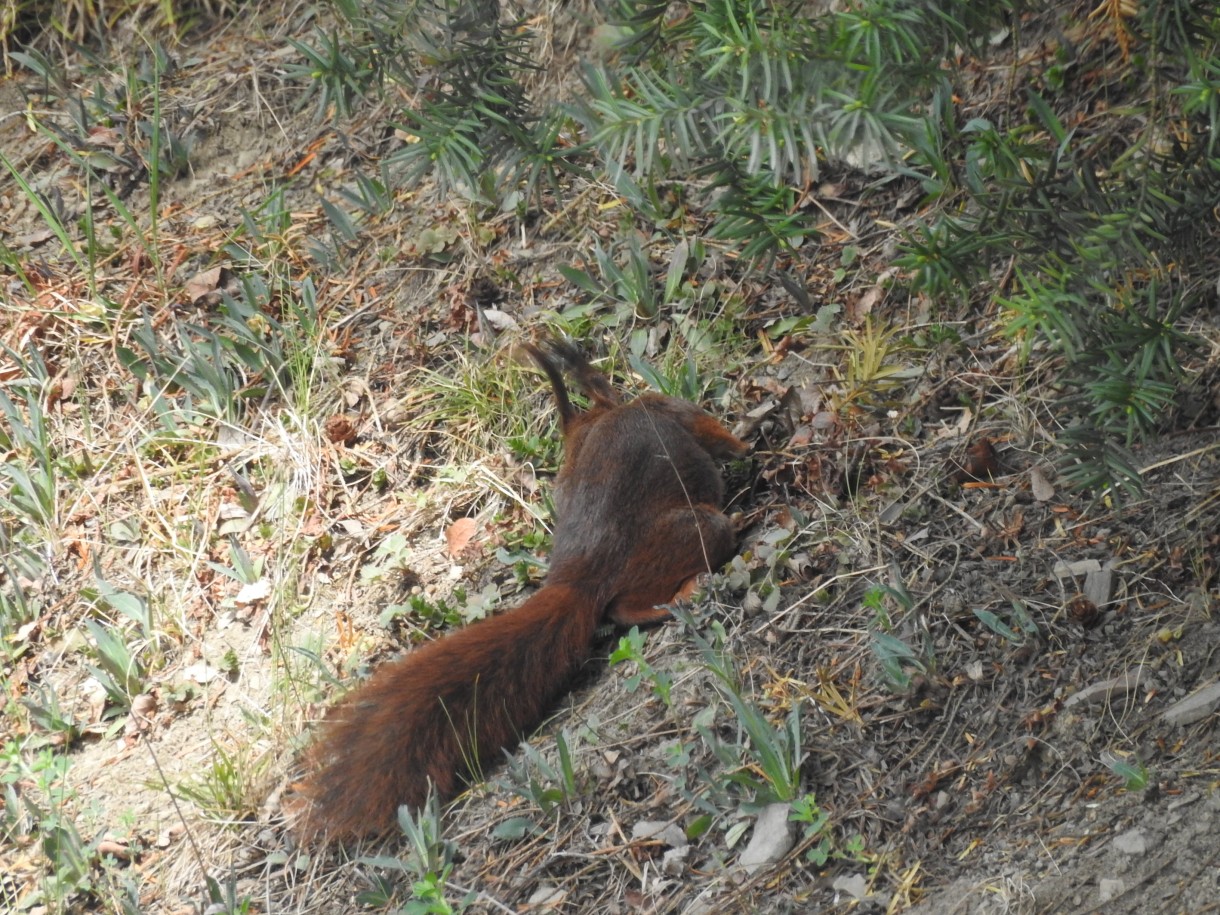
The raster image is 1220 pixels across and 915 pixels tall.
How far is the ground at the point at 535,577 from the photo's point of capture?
254 cm

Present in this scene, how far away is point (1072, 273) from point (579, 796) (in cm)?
164

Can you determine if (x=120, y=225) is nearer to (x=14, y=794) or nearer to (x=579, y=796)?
(x=14, y=794)

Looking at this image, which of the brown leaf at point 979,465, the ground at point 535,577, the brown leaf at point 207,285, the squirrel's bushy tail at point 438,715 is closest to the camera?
the ground at point 535,577

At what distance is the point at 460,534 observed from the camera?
3973 millimetres

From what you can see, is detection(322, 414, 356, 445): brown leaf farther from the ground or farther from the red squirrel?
the red squirrel

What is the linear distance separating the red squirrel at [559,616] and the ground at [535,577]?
0.39 feet

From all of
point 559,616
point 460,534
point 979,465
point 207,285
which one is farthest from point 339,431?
point 979,465

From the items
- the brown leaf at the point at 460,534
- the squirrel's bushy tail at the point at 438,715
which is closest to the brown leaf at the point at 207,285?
the brown leaf at the point at 460,534

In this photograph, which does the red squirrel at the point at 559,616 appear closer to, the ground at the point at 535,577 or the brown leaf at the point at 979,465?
the ground at the point at 535,577

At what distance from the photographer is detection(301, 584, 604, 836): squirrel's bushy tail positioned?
2.93m

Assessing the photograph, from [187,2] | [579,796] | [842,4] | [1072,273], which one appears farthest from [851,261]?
[187,2]

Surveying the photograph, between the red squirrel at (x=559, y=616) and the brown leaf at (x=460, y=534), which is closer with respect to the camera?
the red squirrel at (x=559, y=616)

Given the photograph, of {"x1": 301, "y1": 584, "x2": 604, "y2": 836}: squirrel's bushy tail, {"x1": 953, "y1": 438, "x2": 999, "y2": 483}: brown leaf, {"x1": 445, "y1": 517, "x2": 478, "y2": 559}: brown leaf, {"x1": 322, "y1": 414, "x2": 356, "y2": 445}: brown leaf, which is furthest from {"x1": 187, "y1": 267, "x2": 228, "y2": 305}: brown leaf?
{"x1": 953, "y1": 438, "x2": 999, "y2": 483}: brown leaf

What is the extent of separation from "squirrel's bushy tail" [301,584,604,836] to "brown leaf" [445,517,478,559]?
27.2 inches
